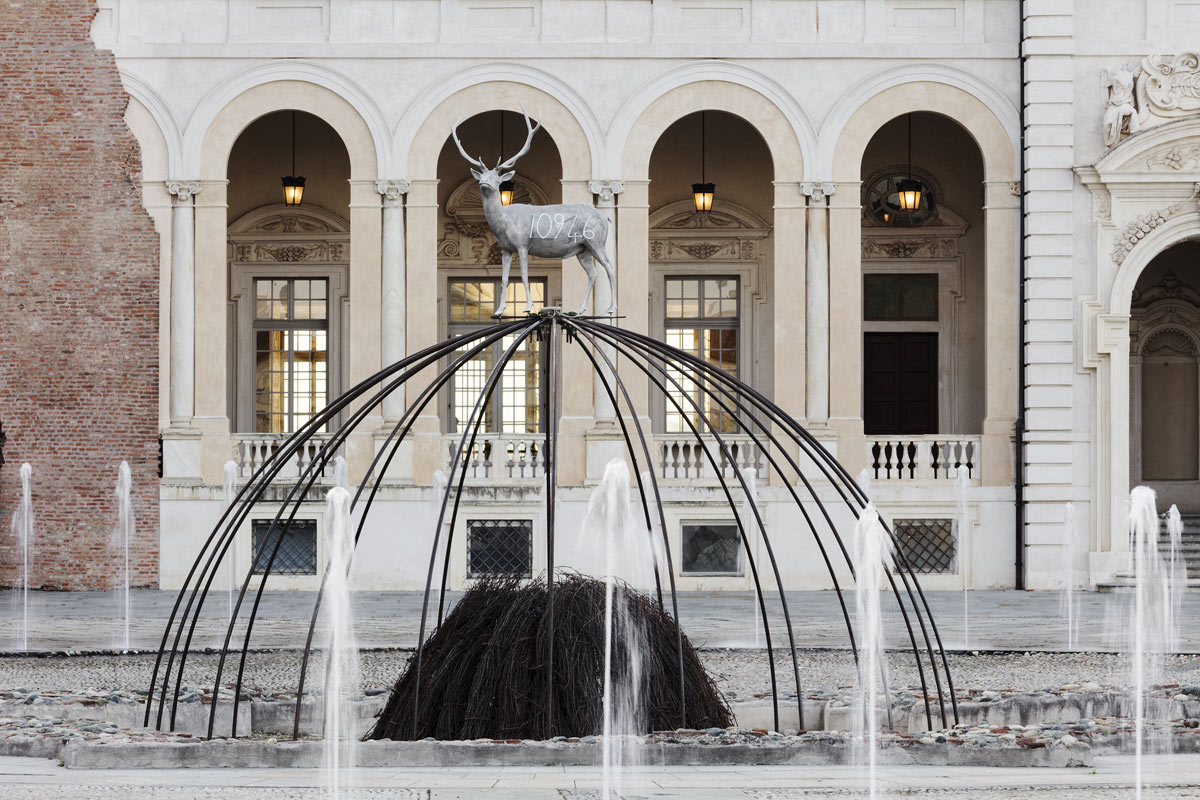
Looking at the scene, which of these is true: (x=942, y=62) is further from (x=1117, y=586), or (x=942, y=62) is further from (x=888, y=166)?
(x=1117, y=586)

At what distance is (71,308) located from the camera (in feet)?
71.0

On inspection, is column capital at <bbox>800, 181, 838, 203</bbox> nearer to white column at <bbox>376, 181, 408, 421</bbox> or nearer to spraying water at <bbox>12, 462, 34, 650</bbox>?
white column at <bbox>376, 181, 408, 421</bbox>

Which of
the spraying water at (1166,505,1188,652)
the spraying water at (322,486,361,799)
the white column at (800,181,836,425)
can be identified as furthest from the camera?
the white column at (800,181,836,425)

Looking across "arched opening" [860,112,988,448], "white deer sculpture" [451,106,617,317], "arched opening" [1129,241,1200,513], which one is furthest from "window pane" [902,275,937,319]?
"white deer sculpture" [451,106,617,317]

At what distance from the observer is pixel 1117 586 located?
21078 mm

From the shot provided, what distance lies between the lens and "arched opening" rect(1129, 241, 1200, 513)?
24.5 metres

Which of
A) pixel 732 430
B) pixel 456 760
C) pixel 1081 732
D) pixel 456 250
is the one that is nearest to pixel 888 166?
pixel 732 430

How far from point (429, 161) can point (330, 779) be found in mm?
14398

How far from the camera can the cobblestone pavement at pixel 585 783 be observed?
822 centimetres

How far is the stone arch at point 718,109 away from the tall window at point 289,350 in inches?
233

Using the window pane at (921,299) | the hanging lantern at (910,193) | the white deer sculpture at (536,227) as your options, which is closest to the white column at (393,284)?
the hanging lantern at (910,193)

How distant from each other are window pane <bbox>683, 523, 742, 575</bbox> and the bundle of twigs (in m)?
11.5

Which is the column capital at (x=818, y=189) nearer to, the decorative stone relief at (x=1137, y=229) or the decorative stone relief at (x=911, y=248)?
the decorative stone relief at (x=911, y=248)

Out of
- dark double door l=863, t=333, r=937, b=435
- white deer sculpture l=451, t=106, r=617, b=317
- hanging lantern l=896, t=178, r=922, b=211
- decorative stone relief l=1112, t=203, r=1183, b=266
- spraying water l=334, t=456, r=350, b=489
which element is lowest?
spraying water l=334, t=456, r=350, b=489
